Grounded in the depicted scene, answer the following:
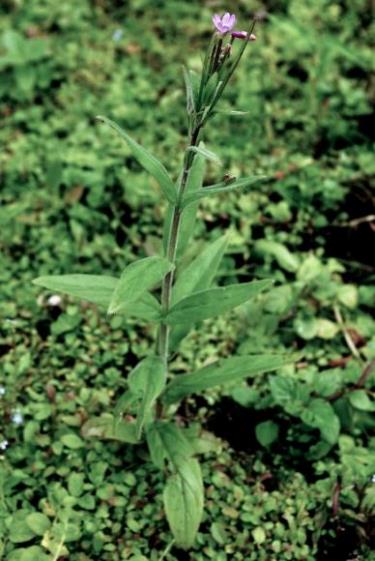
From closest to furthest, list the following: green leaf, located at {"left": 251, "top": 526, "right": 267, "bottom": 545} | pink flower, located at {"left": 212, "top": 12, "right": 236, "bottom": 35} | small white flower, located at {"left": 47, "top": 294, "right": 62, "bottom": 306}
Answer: pink flower, located at {"left": 212, "top": 12, "right": 236, "bottom": 35}
green leaf, located at {"left": 251, "top": 526, "right": 267, "bottom": 545}
small white flower, located at {"left": 47, "top": 294, "right": 62, "bottom": 306}

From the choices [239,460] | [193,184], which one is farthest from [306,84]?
[239,460]

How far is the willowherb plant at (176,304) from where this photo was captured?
78.0 inches

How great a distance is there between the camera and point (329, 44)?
3893mm

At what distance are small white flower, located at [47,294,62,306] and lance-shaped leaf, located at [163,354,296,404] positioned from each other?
2.35 feet

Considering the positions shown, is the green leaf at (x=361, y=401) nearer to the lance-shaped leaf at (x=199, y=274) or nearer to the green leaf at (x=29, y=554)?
the lance-shaped leaf at (x=199, y=274)

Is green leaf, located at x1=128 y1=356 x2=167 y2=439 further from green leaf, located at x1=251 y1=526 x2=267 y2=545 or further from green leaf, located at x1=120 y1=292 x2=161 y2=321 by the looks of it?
green leaf, located at x1=251 y1=526 x2=267 y2=545

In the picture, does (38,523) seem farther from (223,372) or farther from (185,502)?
(223,372)

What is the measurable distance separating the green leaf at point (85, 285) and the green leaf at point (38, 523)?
78 centimetres

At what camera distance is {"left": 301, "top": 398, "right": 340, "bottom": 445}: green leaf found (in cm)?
263

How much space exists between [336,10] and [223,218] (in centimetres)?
185

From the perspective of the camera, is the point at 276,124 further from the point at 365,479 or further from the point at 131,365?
the point at 365,479

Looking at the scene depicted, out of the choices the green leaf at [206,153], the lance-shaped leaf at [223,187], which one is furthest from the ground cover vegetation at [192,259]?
the green leaf at [206,153]

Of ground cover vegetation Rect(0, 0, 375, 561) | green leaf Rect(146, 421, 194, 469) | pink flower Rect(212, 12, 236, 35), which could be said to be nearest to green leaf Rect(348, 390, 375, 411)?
ground cover vegetation Rect(0, 0, 375, 561)

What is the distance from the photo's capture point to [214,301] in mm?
2244
